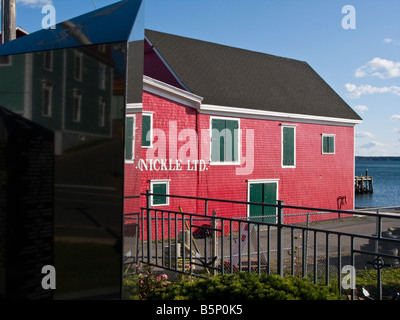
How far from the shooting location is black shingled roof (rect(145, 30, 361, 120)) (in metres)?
19.5

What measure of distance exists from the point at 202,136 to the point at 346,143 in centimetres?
1028

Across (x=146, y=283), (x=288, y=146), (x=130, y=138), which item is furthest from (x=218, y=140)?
(x=130, y=138)

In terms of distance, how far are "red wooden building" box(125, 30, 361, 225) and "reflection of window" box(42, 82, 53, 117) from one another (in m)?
13.1

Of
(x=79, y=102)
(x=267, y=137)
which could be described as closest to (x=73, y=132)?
(x=79, y=102)

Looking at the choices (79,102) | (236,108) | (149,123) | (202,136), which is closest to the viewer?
(79,102)

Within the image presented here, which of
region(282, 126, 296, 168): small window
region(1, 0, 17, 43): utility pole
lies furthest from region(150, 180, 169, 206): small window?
region(1, 0, 17, 43): utility pole

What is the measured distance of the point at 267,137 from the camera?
2036cm

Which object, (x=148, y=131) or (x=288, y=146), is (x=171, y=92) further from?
(x=288, y=146)

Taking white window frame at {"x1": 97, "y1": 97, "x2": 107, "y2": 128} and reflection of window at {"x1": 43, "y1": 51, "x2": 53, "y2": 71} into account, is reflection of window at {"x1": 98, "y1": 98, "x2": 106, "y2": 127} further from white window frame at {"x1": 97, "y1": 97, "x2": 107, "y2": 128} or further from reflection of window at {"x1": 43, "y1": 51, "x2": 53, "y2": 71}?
reflection of window at {"x1": 43, "y1": 51, "x2": 53, "y2": 71}

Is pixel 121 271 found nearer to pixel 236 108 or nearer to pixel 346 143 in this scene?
pixel 236 108

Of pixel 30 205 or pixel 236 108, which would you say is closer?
pixel 30 205

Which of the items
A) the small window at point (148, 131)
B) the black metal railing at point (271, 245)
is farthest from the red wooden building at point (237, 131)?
the black metal railing at point (271, 245)

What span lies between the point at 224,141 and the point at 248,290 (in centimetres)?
1539

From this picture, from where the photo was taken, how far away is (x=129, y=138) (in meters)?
3.04
